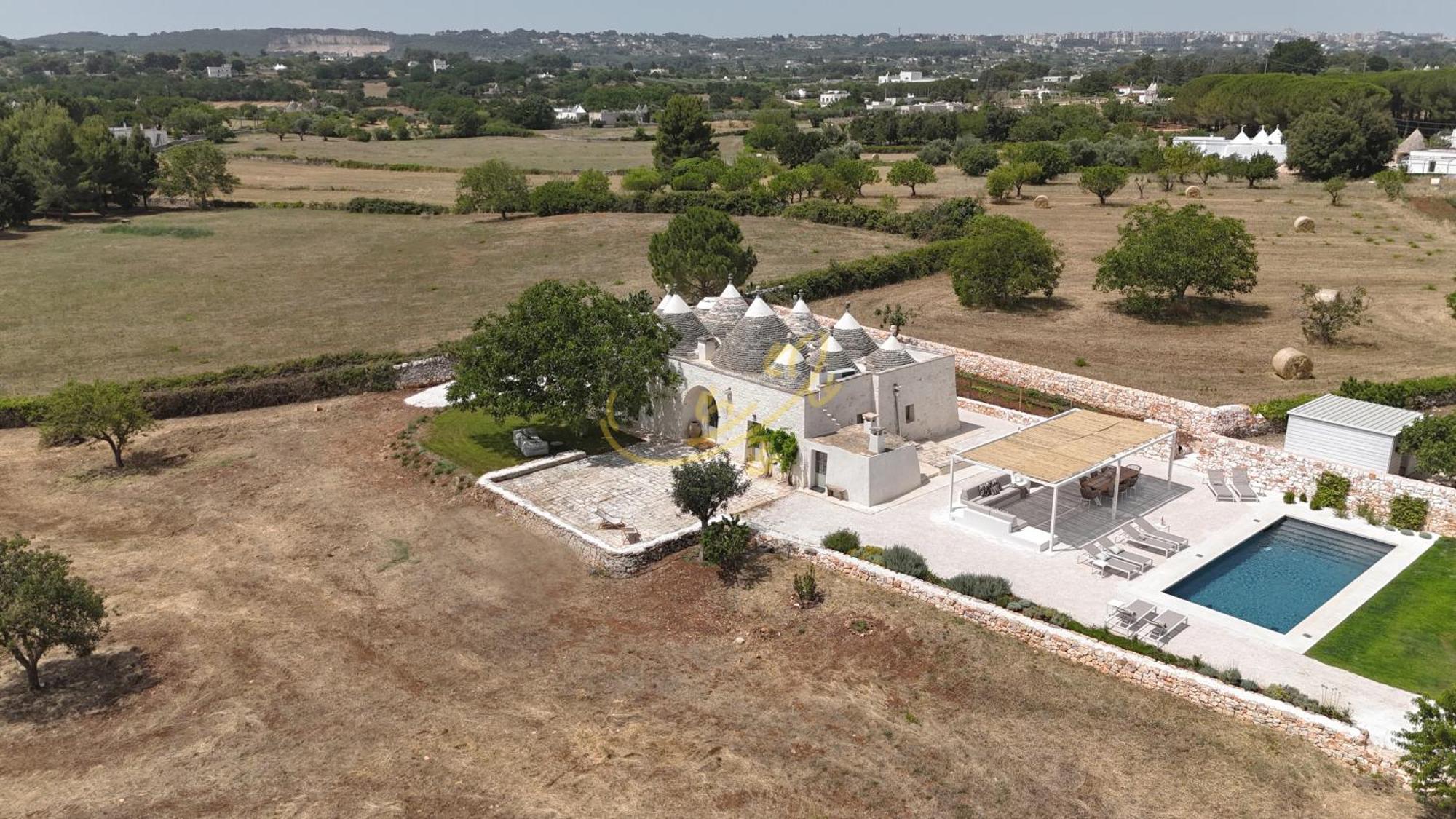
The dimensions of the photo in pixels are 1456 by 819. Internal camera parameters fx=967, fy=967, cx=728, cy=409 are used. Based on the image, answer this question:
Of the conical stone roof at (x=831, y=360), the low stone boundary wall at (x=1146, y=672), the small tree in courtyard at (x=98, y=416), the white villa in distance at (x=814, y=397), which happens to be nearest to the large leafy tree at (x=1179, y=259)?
the white villa in distance at (x=814, y=397)

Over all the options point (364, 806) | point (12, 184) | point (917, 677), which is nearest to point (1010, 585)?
point (917, 677)

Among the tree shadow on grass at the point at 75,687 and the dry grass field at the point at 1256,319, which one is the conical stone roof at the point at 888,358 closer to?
the dry grass field at the point at 1256,319

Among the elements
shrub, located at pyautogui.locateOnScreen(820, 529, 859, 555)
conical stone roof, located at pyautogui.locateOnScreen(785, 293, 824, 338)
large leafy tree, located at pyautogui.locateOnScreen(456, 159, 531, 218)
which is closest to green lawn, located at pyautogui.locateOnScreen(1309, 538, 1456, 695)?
shrub, located at pyautogui.locateOnScreen(820, 529, 859, 555)

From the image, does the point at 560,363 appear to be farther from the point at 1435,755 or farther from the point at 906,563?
the point at 1435,755

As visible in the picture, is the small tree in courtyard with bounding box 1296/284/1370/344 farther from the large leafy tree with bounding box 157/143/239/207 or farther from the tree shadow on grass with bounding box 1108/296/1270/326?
the large leafy tree with bounding box 157/143/239/207

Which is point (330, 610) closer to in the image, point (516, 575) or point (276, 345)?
point (516, 575)
